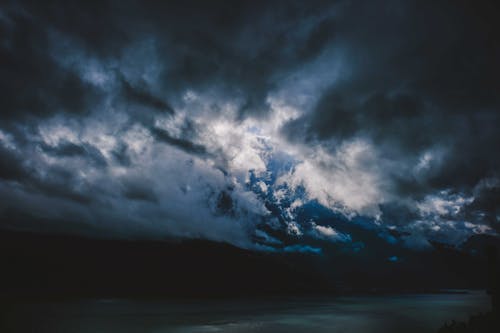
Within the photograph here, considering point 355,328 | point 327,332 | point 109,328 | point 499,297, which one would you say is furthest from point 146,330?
point 499,297

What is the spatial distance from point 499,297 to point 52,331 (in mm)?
103209

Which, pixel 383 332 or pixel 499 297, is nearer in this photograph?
pixel 499 297

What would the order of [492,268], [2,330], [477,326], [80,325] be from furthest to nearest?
[80,325] < [2,330] < [477,326] < [492,268]

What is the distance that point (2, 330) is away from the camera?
259 feet

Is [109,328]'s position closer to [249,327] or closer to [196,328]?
[196,328]

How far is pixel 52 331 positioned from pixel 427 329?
111226 millimetres

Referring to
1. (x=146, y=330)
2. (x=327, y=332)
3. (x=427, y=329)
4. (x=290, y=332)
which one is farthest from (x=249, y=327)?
(x=427, y=329)

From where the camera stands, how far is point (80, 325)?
91375 millimetres

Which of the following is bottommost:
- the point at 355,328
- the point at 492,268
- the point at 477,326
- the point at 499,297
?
the point at 355,328

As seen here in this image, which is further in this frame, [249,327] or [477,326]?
[249,327]

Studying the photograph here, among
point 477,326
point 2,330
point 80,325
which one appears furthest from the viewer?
point 80,325

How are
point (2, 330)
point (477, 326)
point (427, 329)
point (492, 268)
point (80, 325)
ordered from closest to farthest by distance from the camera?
point (492, 268)
point (477, 326)
point (2, 330)
point (427, 329)
point (80, 325)

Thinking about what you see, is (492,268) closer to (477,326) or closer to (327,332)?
(477,326)

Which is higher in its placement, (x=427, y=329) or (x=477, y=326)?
(x=477, y=326)
